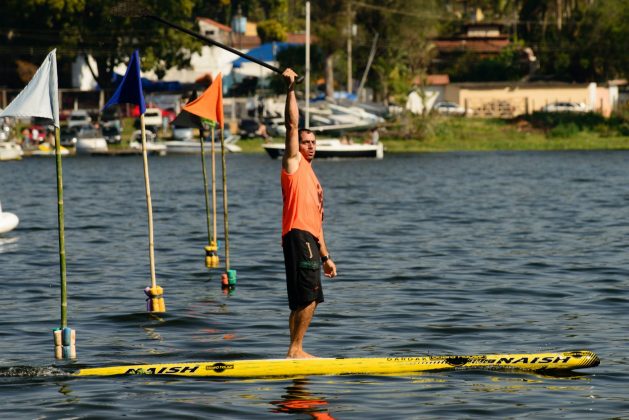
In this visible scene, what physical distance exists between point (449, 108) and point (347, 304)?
295ft

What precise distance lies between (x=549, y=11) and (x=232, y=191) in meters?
81.0

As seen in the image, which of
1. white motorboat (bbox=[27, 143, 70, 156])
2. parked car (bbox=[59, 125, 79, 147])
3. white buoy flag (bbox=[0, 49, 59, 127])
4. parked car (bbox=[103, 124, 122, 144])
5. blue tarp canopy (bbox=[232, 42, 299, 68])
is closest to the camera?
white buoy flag (bbox=[0, 49, 59, 127])

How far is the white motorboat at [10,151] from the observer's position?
267ft

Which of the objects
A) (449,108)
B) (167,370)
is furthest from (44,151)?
(167,370)

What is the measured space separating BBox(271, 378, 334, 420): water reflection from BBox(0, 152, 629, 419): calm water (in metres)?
0.02

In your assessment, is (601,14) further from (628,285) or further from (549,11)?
(628,285)

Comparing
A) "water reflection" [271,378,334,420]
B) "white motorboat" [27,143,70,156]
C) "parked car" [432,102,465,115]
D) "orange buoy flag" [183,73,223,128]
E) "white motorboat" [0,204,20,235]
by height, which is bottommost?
"white motorboat" [27,143,70,156]

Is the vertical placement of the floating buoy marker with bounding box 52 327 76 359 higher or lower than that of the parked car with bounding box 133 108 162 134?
higher

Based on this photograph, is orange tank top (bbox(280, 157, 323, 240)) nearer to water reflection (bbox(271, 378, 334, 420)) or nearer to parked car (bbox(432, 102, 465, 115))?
water reflection (bbox(271, 378, 334, 420))

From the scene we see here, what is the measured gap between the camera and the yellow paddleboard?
14.2 meters

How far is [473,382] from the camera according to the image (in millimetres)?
14133

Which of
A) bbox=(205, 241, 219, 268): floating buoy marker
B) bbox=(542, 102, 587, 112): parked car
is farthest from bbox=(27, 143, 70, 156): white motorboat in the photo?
bbox=(205, 241, 219, 268): floating buoy marker

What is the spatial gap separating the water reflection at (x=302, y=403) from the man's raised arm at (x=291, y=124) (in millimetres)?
2281

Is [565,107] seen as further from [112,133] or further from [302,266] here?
[302,266]
